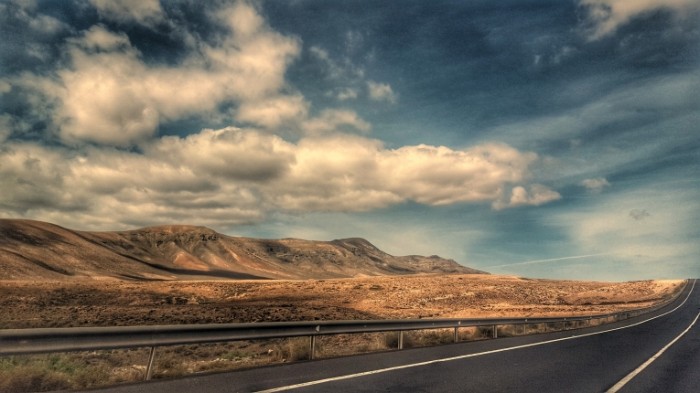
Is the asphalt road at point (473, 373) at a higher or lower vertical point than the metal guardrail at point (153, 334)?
lower

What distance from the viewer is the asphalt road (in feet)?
24.5

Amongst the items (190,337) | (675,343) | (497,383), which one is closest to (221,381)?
(190,337)

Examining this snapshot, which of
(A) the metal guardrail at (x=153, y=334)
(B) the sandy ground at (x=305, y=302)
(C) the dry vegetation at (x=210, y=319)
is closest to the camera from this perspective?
(A) the metal guardrail at (x=153, y=334)

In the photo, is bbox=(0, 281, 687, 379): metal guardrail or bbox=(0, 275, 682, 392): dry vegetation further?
bbox=(0, 275, 682, 392): dry vegetation

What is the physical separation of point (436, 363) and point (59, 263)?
476 feet

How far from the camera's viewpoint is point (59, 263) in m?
130

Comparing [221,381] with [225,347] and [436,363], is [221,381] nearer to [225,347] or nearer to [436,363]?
[436,363]

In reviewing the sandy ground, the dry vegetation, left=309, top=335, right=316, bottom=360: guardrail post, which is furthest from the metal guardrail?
the sandy ground

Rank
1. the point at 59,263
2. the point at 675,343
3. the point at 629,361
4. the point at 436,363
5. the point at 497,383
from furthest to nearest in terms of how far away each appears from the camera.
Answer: the point at 59,263 < the point at 675,343 < the point at 629,361 < the point at 436,363 < the point at 497,383

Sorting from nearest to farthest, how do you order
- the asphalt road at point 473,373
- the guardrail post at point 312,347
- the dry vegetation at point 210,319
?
the asphalt road at point 473,373, the dry vegetation at point 210,319, the guardrail post at point 312,347

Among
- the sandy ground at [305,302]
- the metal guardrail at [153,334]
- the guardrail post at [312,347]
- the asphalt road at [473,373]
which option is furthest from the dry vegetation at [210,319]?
the asphalt road at [473,373]

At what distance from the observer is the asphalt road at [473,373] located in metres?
7.46

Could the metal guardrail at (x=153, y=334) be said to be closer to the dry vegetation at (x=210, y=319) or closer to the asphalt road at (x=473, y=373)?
the dry vegetation at (x=210, y=319)

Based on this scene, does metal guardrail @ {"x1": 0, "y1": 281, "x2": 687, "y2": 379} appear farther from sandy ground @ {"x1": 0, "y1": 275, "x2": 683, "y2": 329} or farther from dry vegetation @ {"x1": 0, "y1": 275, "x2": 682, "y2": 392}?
sandy ground @ {"x1": 0, "y1": 275, "x2": 683, "y2": 329}
